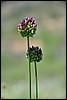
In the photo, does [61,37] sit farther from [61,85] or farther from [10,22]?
[61,85]

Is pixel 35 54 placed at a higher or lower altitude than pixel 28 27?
Answer: lower

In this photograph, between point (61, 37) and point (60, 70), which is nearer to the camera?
point (60, 70)

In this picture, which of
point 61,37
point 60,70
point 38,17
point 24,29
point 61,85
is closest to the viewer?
point 24,29

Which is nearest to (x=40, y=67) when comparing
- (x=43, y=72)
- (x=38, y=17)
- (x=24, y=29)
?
Answer: (x=43, y=72)

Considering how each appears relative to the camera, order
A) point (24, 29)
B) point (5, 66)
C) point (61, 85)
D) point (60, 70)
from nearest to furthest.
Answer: point (24, 29) < point (61, 85) < point (60, 70) < point (5, 66)

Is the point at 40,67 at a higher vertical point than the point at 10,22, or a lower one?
lower

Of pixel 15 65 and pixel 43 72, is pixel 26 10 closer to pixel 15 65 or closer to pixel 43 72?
pixel 15 65

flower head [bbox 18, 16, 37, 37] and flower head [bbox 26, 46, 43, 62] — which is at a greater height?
flower head [bbox 18, 16, 37, 37]

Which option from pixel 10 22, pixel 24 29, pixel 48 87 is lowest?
pixel 48 87

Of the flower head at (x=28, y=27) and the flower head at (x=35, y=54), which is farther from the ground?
the flower head at (x=28, y=27)
